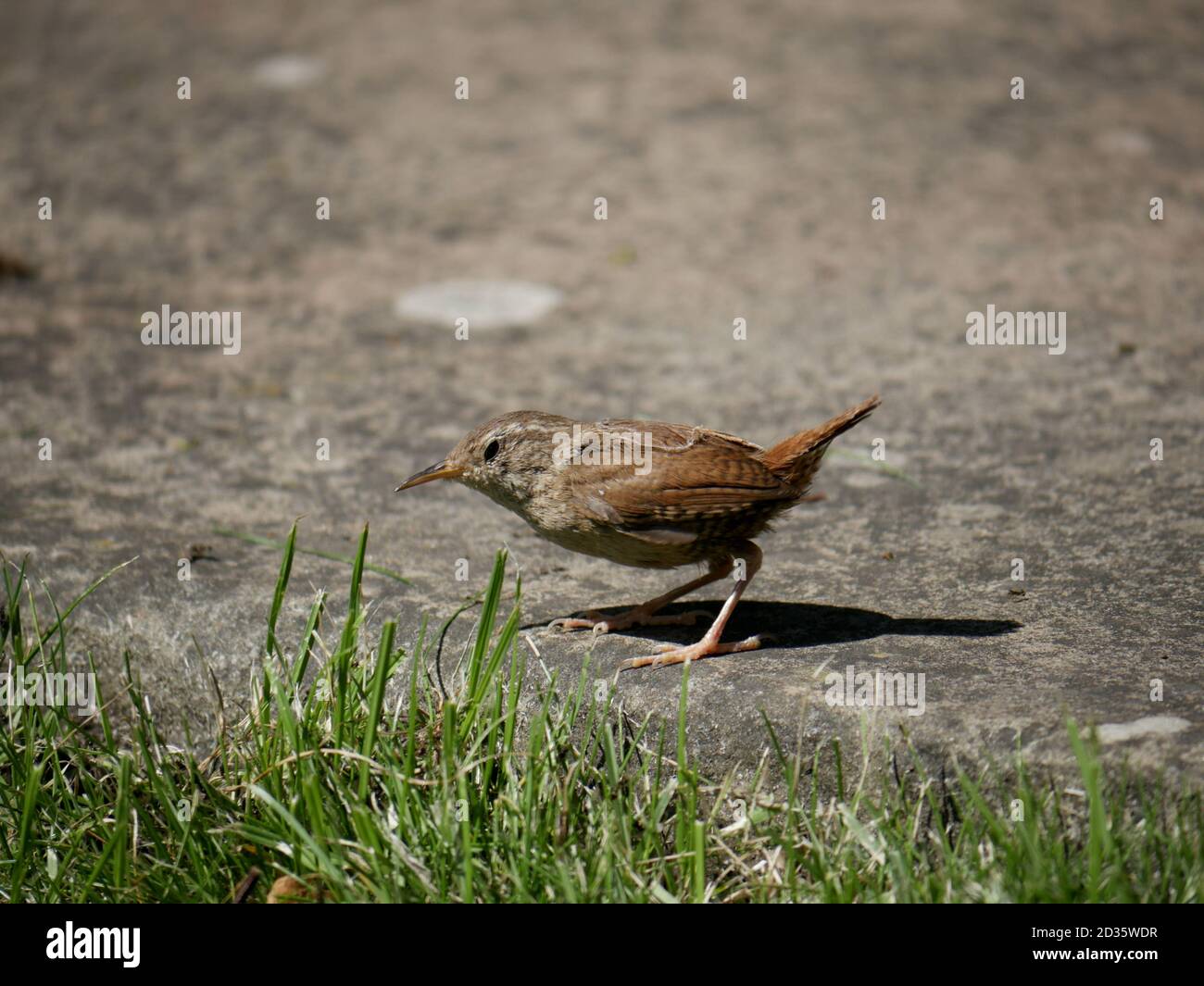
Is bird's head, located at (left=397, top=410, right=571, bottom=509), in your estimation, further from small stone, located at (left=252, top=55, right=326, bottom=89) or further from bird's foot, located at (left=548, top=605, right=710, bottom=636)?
small stone, located at (left=252, top=55, right=326, bottom=89)

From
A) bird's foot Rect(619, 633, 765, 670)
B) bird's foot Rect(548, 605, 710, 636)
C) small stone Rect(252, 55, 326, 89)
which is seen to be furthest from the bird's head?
small stone Rect(252, 55, 326, 89)

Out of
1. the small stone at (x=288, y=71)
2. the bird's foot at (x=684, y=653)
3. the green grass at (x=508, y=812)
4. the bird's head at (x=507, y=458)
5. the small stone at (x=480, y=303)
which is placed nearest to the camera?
the green grass at (x=508, y=812)

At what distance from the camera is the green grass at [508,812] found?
3015 millimetres

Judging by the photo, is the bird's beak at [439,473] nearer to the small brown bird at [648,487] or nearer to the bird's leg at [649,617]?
the small brown bird at [648,487]

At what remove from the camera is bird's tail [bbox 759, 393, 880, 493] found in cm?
389

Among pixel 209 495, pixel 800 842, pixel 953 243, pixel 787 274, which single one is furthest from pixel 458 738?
pixel 953 243

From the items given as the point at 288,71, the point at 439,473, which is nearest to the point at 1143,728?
the point at 439,473

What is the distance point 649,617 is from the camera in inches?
159

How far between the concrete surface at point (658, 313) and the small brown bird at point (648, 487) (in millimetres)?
224

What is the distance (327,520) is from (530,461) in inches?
51.6

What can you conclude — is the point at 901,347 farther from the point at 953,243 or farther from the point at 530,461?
the point at 530,461

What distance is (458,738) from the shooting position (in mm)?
3506

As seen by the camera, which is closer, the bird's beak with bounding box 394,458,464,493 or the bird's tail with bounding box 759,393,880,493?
the bird's tail with bounding box 759,393,880,493

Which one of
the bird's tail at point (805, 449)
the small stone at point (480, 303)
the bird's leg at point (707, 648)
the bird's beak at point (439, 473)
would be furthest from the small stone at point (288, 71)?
the bird's leg at point (707, 648)
